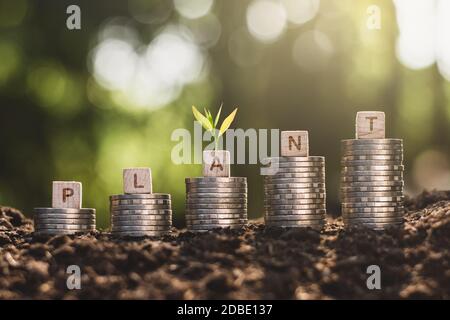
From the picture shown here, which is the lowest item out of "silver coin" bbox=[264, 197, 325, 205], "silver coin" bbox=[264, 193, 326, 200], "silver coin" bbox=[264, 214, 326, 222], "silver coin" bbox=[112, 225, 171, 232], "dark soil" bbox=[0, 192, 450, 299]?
"dark soil" bbox=[0, 192, 450, 299]

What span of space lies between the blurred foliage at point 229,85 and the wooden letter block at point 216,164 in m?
9.79

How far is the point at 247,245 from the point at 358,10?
12400mm

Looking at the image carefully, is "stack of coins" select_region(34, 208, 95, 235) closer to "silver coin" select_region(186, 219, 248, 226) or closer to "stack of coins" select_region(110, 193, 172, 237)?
"stack of coins" select_region(110, 193, 172, 237)

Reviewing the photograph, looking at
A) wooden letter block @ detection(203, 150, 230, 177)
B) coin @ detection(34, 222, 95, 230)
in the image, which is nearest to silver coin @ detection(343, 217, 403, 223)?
wooden letter block @ detection(203, 150, 230, 177)

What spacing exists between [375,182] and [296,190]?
70 centimetres

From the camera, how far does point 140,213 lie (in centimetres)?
625

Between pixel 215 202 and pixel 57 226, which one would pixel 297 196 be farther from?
pixel 57 226

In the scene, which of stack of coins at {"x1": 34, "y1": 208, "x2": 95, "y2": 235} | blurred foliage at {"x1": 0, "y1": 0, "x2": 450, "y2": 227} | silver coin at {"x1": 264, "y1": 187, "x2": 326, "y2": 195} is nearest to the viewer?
silver coin at {"x1": 264, "y1": 187, "x2": 326, "y2": 195}

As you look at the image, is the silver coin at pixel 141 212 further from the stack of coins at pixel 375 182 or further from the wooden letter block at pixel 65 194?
the stack of coins at pixel 375 182

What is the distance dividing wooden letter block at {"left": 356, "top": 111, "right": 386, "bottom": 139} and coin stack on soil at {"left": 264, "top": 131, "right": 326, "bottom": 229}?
479 millimetres

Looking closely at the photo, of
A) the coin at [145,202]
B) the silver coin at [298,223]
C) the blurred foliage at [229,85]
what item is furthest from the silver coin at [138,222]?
the blurred foliage at [229,85]

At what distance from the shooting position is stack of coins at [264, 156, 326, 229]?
239 inches

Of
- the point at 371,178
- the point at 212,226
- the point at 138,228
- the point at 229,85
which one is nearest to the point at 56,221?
the point at 138,228

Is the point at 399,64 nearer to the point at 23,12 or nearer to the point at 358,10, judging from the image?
the point at 358,10
